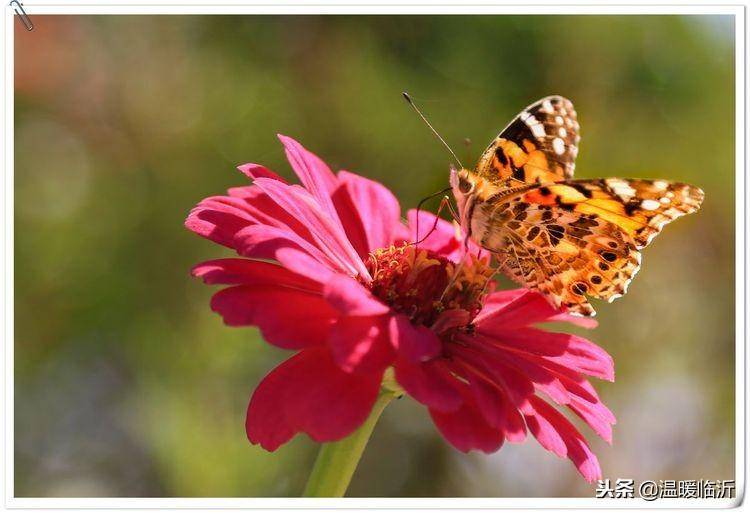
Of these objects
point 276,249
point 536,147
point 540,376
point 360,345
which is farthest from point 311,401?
point 536,147

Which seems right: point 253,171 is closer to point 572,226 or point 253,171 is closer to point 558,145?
point 572,226

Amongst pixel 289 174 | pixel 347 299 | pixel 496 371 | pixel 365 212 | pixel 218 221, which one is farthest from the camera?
pixel 289 174

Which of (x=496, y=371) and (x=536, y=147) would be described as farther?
(x=536, y=147)

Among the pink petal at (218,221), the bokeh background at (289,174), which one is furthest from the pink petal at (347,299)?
the bokeh background at (289,174)

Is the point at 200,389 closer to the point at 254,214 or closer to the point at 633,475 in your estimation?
the point at 254,214

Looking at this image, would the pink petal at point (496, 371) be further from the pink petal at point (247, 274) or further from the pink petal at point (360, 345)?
the pink petal at point (247, 274)

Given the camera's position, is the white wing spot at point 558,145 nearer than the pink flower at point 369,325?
No
